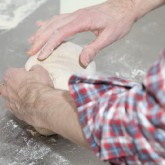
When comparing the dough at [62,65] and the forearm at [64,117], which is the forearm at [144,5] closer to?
the dough at [62,65]

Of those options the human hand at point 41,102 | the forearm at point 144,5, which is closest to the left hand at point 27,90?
the human hand at point 41,102

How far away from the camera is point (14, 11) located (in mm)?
1470

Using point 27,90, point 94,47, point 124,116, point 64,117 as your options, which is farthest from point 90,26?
point 124,116

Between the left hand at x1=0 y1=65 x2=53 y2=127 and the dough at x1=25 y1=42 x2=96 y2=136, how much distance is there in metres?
0.03

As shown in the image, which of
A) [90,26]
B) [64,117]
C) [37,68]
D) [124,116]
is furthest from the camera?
[90,26]

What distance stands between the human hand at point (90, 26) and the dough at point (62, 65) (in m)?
0.02

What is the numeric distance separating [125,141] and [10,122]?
556mm

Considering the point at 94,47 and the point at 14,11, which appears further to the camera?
the point at 14,11

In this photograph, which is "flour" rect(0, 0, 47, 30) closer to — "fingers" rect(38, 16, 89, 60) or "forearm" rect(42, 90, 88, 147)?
"fingers" rect(38, 16, 89, 60)

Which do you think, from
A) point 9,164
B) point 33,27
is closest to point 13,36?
point 33,27

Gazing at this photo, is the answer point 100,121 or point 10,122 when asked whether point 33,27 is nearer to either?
point 10,122

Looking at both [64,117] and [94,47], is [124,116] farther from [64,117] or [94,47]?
[94,47]

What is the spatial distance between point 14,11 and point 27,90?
2.22 feet

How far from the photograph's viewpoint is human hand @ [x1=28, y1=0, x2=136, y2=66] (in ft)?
3.44
